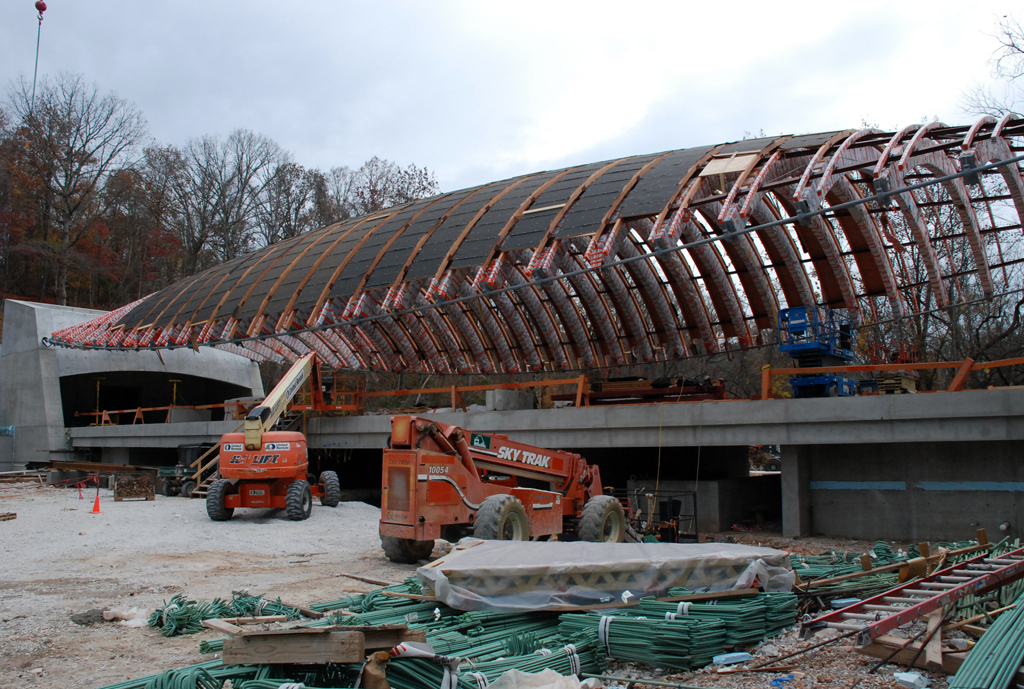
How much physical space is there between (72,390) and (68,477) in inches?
632

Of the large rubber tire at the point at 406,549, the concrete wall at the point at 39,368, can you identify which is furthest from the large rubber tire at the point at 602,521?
the concrete wall at the point at 39,368

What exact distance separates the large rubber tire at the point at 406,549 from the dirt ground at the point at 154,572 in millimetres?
168

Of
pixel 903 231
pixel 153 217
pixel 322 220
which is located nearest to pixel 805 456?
pixel 903 231

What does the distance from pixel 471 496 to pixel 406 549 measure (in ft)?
4.21

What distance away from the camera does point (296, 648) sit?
5.32 metres

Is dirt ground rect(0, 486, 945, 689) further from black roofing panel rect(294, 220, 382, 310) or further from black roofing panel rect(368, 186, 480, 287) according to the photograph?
black roofing panel rect(294, 220, 382, 310)

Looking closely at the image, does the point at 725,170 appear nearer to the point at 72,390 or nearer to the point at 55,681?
the point at 55,681

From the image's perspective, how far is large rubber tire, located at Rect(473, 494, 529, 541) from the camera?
440 inches

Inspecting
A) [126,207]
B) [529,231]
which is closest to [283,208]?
[126,207]

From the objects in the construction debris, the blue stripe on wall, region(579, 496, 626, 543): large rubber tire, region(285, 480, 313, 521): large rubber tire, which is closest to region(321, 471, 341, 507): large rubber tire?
region(285, 480, 313, 521): large rubber tire

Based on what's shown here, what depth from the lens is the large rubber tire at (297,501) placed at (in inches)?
680

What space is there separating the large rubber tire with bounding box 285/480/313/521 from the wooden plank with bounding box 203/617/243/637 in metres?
9.63

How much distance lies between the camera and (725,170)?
20.0m

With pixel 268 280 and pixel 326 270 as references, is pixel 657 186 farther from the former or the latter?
pixel 268 280
